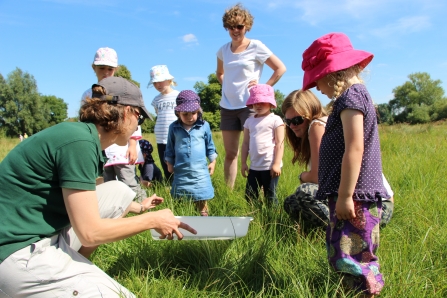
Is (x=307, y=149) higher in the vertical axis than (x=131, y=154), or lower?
higher

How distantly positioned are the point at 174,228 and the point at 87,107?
0.70 m

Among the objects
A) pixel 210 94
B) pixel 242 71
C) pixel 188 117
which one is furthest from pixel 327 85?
pixel 210 94

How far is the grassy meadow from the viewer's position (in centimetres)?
161

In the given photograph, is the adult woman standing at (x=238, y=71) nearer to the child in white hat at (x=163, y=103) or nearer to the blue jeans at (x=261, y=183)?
the blue jeans at (x=261, y=183)

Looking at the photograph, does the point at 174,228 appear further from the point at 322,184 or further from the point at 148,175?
the point at 148,175

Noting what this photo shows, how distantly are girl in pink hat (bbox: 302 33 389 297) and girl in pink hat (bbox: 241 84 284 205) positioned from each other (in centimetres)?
146

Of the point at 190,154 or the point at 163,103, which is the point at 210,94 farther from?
the point at 190,154

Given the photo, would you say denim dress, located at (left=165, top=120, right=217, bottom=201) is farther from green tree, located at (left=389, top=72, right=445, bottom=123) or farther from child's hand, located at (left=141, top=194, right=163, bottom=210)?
green tree, located at (left=389, top=72, right=445, bottom=123)

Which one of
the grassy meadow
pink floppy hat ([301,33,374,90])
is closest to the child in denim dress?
the grassy meadow

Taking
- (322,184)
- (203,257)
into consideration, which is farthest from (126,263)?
(322,184)

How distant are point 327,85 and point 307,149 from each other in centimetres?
96

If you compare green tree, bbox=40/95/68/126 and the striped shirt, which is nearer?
the striped shirt

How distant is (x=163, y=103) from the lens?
13.3 ft

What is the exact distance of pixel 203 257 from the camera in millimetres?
2035
